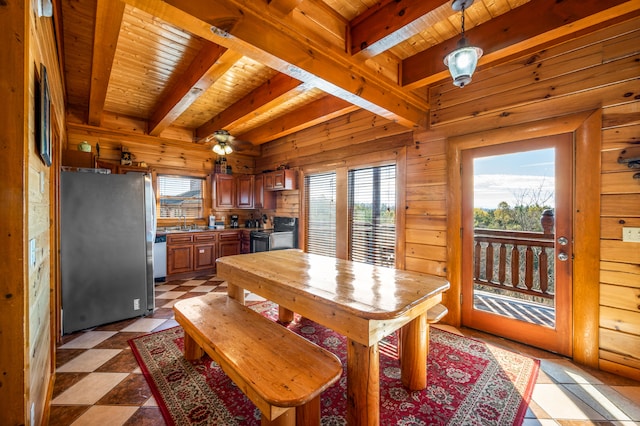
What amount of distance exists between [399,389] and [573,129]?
Result: 260cm

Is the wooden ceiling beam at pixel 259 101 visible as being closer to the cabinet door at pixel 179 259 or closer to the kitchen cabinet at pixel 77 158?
the kitchen cabinet at pixel 77 158

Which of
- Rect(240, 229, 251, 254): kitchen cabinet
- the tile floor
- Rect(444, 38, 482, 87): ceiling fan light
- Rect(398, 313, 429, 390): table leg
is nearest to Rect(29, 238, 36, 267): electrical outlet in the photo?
the tile floor

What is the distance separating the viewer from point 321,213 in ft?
15.5

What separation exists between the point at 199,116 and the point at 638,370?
19.5ft

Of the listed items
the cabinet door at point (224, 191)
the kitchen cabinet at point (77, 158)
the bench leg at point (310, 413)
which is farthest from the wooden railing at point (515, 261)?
the kitchen cabinet at point (77, 158)

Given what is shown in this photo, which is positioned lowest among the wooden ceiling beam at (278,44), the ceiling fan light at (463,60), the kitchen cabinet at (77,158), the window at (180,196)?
the window at (180,196)

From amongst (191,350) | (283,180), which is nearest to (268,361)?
(191,350)

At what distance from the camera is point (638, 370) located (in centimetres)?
200

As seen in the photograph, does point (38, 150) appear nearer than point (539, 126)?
Yes

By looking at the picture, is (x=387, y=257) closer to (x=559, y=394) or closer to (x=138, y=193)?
(x=559, y=394)

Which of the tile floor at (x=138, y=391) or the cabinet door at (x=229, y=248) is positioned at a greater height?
the cabinet door at (x=229, y=248)

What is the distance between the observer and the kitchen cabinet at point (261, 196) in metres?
5.58

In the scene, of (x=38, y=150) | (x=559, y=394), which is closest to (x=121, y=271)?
(x=38, y=150)

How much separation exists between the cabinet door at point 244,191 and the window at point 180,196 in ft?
2.52
